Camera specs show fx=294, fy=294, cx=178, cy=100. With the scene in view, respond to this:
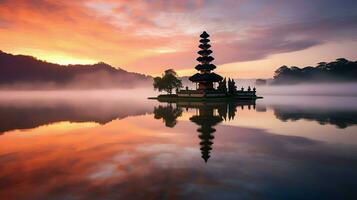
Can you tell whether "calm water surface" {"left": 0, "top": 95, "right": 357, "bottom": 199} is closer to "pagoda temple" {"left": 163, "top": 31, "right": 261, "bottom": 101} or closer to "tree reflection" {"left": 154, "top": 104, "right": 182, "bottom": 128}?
"tree reflection" {"left": 154, "top": 104, "right": 182, "bottom": 128}

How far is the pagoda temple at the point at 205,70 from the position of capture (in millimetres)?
72012

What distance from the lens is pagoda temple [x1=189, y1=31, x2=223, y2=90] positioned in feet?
236

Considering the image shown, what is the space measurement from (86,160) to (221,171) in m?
6.63

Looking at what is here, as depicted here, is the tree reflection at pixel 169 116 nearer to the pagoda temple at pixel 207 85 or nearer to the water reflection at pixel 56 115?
the water reflection at pixel 56 115

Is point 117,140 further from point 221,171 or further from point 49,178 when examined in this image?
point 221,171

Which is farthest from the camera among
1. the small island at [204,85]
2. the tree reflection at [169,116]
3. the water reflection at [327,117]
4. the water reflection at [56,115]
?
the small island at [204,85]

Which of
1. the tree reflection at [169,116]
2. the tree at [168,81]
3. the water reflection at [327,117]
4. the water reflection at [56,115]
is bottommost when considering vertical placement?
the water reflection at [56,115]

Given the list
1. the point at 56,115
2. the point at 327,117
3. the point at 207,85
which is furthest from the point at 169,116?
the point at 207,85

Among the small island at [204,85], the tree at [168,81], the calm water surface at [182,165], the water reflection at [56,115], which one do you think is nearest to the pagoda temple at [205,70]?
the small island at [204,85]

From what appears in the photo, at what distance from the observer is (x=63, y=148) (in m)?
17.5

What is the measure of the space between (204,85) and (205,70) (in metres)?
4.02

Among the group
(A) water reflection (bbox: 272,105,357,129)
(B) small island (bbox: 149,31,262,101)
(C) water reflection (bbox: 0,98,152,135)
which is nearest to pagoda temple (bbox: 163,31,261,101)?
(B) small island (bbox: 149,31,262,101)

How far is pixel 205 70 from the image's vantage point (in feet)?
243

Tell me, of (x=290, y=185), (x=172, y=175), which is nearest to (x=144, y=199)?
(x=172, y=175)
